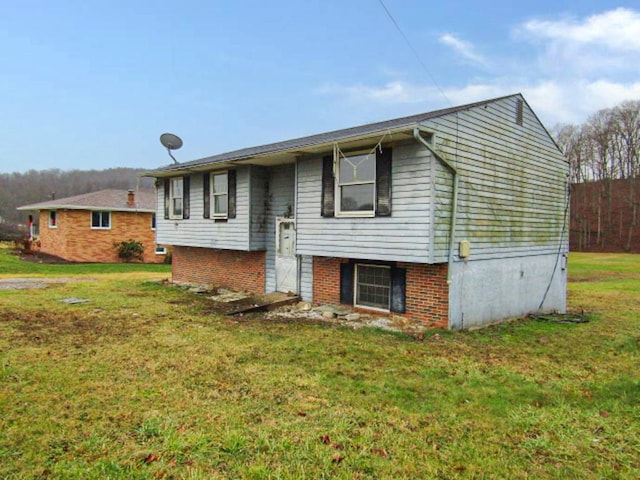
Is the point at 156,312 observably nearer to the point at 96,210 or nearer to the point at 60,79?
the point at 96,210

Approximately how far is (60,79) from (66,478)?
2623 cm

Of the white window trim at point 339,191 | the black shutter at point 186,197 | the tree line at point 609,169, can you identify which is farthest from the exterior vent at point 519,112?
the tree line at point 609,169

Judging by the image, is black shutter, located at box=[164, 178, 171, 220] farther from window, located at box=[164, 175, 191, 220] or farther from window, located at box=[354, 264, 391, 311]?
window, located at box=[354, 264, 391, 311]

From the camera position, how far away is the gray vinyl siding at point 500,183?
8.46m

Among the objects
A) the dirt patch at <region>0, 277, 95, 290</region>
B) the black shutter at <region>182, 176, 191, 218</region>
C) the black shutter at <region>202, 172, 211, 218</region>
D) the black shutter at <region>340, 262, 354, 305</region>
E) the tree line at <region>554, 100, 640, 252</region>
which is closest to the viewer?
the black shutter at <region>340, 262, 354, 305</region>

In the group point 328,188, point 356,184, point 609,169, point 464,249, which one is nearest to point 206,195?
point 328,188

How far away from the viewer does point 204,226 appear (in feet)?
43.4

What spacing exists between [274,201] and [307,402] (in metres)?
7.95

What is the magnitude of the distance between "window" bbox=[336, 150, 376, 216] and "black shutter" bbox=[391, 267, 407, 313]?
1.48m

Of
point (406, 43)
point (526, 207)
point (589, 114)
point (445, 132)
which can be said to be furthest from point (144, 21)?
point (589, 114)

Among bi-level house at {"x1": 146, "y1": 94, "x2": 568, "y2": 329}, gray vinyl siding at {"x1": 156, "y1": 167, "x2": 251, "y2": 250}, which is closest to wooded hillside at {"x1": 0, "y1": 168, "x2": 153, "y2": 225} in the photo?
gray vinyl siding at {"x1": 156, "y1": 167, "x2": 251, "y2": 250}

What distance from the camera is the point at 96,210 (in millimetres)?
23719

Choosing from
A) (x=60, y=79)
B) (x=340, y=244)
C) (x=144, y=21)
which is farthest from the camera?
(x=60, y=79)

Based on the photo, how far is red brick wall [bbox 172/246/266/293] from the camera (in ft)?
41.5
